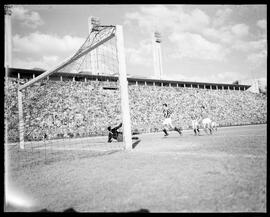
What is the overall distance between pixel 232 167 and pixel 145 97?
29107 mm

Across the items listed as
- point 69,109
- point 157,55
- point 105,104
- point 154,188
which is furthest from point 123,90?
point 157,55

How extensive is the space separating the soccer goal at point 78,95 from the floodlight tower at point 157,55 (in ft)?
121

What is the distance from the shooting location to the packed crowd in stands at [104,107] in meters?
22.8

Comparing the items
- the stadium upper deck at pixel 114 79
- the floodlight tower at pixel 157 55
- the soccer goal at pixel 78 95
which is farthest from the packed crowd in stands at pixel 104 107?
the floodlight tower at pixel 157 55

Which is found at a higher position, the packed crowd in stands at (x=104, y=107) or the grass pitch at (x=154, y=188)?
the packed crowd in stands at (x=104, y=107)

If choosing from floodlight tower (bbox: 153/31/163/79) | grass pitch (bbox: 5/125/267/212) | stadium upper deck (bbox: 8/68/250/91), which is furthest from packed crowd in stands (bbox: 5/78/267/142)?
floodlight tower (bbox: 153/31/163/79)

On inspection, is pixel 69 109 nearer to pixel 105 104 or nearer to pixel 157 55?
pixel 105 104

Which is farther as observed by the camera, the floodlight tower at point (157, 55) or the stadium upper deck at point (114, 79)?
the floodlight tower at point (157, 55)

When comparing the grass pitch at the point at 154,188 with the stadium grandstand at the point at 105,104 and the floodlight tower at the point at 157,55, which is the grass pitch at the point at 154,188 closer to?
the stadium grandstand at the point at 105,104

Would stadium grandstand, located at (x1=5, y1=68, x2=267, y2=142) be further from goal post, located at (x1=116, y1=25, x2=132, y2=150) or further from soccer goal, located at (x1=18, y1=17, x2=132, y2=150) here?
goal post, located at (x1=116, y1=25, x2=132, y2=150)

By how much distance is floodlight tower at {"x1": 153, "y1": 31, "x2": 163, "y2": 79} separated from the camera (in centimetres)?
6700
